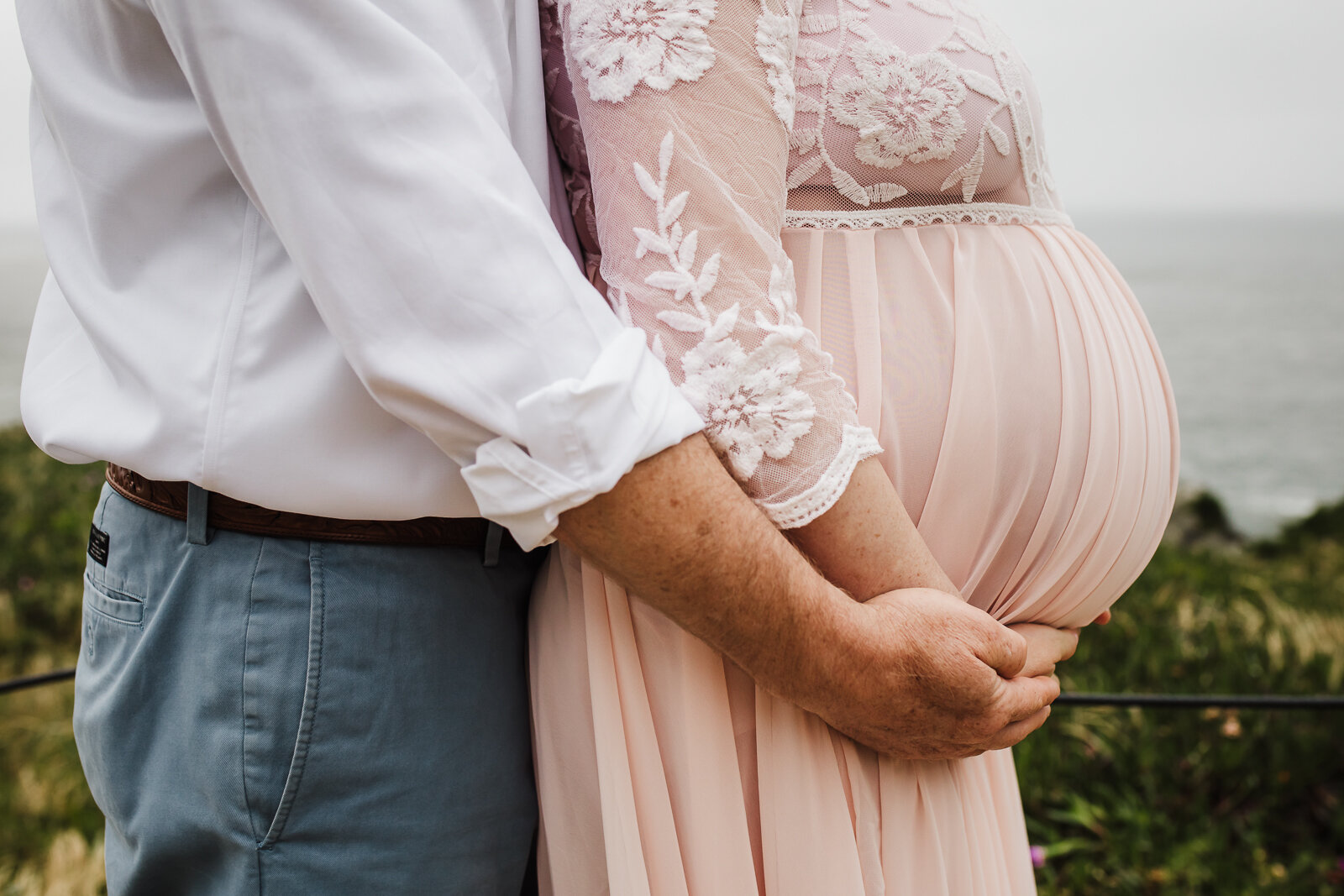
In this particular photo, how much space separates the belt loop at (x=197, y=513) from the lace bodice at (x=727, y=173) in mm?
397

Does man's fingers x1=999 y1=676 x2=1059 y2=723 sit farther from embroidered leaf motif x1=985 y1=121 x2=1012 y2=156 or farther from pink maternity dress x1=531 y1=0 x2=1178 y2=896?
embroidered leaf motif x1=985 y1=121 x2=1012 y2=156

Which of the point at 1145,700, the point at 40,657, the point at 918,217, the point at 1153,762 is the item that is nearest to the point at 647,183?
the point at 918,217

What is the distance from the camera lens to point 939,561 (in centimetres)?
93

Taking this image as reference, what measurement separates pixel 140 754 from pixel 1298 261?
9.40 meters

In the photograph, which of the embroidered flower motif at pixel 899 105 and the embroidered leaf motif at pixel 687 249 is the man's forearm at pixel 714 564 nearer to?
the embroidered leaf motif at pixel 687 249

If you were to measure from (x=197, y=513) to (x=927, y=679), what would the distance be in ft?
2.18

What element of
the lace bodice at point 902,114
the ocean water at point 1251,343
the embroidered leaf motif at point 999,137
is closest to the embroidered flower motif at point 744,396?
the lace bodice at point 902,114

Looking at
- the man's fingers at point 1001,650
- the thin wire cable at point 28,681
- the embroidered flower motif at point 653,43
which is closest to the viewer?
the embroidered flower motif at point 653,43

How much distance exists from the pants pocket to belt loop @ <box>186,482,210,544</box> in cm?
6

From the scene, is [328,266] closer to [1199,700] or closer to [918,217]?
[918,217]

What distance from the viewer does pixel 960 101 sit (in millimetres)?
859

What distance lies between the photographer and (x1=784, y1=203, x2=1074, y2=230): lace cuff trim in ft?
2.88

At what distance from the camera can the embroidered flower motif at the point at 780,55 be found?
728 millimetres

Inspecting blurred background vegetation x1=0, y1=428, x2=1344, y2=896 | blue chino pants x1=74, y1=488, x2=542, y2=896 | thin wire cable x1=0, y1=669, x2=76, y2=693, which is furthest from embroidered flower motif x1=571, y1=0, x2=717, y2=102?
blurred background vegetation x1=0, y1=428, x2=1344, y2=896
